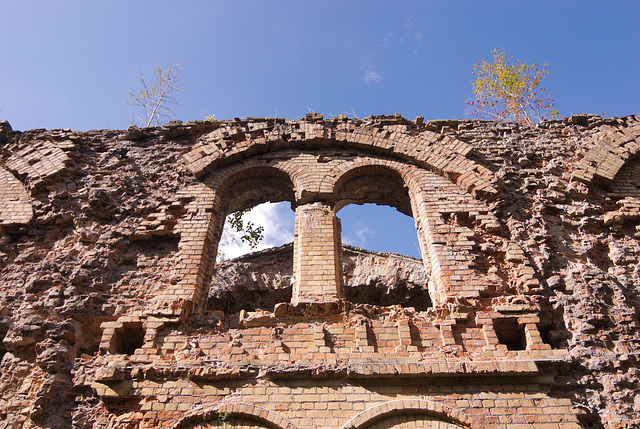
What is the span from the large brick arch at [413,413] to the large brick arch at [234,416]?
66 cm

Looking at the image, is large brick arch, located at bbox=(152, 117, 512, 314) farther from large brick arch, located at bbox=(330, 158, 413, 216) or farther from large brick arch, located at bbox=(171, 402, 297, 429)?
large brick arch, located at bbox=(171, 402, 297, 429)

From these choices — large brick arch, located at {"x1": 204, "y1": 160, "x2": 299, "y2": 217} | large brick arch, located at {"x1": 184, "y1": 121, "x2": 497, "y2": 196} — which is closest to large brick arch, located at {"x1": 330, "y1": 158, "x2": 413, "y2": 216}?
large brick arch, located at {"x1": 184, "y1": 121, "x2": 497, "y2": 196}

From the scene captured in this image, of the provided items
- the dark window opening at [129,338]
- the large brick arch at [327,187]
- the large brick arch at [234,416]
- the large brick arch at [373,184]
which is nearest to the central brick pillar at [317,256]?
the large brick arch at [327,187]

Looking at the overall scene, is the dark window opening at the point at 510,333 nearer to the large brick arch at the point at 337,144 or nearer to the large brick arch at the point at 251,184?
the large brick arch at the point at 337,144

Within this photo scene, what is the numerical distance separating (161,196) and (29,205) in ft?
5.66

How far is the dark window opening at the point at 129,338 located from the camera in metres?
5.07

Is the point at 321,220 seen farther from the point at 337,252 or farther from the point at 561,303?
the point at 561,303

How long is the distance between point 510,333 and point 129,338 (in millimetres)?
4105

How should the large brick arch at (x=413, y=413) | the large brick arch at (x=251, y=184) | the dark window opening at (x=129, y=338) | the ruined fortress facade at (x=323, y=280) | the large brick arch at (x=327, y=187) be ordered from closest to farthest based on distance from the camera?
1. the large brick arch at (x=413, y=413)
2. the ruined fortress facade at (x=323, y=280)
3. the dark window opening at (x=129, y=338)
4. the large brick arch at (x=327, y=187)
5. the large brick arch at (x=251, y=184)

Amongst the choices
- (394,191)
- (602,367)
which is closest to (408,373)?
(602,367)

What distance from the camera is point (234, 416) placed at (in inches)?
169

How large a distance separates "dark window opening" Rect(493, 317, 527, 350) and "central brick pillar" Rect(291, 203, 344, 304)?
1.73 metres

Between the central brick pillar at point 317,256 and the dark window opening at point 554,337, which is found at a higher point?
the central brick pillar at point 317,256

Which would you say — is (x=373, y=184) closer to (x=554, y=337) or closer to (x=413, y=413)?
(x=554, y=337)
